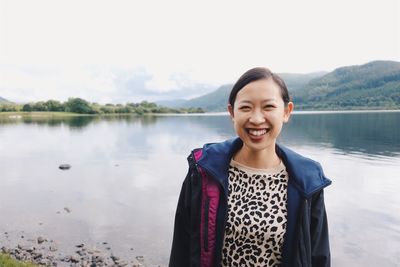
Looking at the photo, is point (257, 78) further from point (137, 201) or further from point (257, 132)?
point (137, 201)

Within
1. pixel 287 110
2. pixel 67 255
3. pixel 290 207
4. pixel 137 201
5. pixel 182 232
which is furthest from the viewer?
pixel 137 201

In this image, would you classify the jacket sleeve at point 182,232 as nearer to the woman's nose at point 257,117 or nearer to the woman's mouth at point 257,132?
the woman's mouth at point 257,132

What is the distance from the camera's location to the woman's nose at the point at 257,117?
298cm

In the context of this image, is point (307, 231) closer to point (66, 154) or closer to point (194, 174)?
point (194, 174)

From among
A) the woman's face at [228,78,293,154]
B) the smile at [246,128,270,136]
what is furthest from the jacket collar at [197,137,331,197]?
the smile at [246,128,270,136]

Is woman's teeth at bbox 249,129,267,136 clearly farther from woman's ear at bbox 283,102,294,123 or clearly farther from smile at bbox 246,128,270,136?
woman's ear at bbox 283,102,294,123

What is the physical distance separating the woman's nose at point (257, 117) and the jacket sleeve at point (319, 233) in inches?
36.0

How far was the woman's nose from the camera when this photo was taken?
2.98 meters

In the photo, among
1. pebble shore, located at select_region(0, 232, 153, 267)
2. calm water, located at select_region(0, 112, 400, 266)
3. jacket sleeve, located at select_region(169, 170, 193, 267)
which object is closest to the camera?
jacket sleeve, located at select_region(169, 170, 193, 267)

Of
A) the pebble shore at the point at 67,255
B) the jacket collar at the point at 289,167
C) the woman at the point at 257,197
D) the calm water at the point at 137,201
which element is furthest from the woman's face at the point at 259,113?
the calm water at the point at 137,201

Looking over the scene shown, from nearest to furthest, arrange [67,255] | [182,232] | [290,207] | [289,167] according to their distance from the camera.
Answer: [290,207] < [289,167] < [182,232] < [67,255]

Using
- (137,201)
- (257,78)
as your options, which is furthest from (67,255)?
(257,78)

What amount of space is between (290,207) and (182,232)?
115cm

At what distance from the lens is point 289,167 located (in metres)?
3.20
